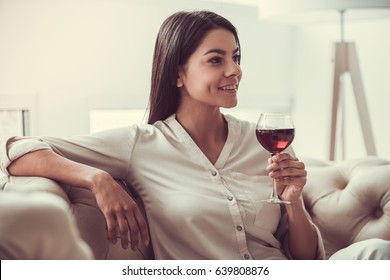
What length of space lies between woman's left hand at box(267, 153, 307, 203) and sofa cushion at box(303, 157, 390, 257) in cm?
30

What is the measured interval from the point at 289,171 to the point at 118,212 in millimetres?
360

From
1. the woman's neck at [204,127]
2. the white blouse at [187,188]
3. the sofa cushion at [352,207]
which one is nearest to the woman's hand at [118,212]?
the white blouse at [187,188]

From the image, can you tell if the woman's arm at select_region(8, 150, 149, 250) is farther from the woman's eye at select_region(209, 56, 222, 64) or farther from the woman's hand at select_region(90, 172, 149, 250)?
the woman's eye at select_region(209, 56, 222, 64)

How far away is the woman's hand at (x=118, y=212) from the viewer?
120 centimetres

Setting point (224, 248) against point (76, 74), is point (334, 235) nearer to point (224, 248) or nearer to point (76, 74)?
point (224, 248)

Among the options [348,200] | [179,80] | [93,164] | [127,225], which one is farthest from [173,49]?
[348,200]

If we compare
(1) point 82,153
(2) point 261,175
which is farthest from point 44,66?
(2) point 261,175

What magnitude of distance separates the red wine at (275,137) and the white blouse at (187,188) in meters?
0.15

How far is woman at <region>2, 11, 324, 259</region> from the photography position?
129 centimetres

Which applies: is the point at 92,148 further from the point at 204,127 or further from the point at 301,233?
the point at 301,233

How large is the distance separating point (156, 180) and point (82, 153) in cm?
17

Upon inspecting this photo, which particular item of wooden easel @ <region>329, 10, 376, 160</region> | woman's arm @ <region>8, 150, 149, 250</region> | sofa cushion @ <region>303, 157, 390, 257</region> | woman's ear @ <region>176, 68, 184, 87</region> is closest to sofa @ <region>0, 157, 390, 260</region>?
sofa cushion @ <region>303, 157, 390, 257</region>

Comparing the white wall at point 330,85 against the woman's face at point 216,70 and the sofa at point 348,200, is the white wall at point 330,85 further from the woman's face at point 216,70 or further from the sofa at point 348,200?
the woman's face at point 216,70

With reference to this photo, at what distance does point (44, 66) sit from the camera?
157 cm
